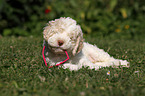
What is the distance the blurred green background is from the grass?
4561 mm

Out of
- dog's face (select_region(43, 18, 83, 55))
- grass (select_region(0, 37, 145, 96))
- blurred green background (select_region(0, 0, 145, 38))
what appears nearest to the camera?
grass (select_region(0, 37, 145, 96))

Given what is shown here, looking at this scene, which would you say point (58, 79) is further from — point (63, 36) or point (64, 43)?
point (63, 36)

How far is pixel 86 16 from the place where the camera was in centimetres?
1035

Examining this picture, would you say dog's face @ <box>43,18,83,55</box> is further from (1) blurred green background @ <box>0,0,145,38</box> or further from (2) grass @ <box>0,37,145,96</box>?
(1) blurred green background @ <box>0,0,145,38</box>

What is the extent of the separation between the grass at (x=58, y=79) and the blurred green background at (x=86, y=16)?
15.0 feet

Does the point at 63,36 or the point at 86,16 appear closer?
the point at 63,36

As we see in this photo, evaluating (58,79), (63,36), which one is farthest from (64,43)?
(58,79)

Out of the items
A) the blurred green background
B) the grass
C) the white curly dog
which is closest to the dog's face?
the white curly dog

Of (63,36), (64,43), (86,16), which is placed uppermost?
(86,16)

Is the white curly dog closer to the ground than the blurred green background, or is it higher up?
closer to the ground

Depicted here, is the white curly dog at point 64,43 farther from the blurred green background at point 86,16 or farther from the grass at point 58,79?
the blurred green background at point 86,16

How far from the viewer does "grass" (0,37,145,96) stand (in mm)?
2828

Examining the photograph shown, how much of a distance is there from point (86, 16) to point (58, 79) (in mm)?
7283

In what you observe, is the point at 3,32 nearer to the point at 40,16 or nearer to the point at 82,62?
the point at 40,16
